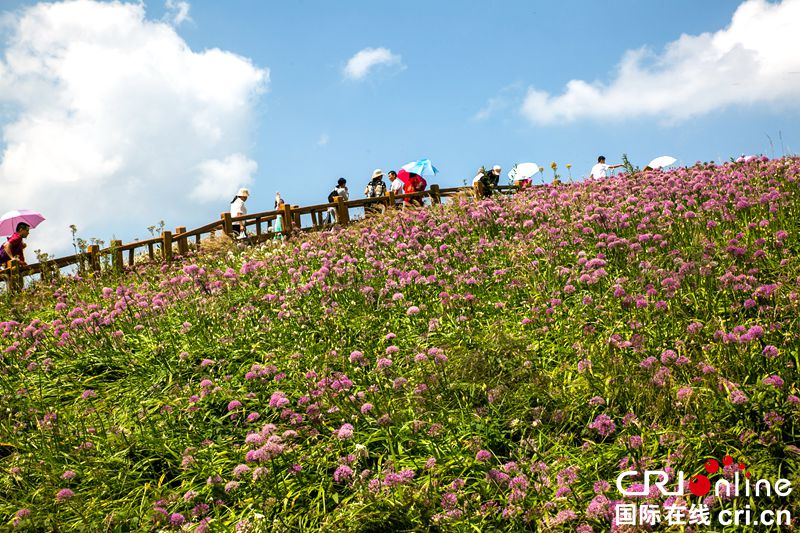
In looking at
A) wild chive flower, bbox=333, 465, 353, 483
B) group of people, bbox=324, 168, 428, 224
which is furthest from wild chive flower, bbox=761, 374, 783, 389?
group of people, bbox=324, 168, 428, 224

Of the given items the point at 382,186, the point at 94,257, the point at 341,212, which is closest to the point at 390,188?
the point at 382,186

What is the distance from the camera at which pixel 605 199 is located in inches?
436

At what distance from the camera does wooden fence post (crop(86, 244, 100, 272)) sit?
51.8 feet

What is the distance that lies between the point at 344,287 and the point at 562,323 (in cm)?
286

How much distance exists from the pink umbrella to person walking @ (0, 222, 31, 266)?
1.61 ft

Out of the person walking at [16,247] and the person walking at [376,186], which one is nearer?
the person walking at [16,247]

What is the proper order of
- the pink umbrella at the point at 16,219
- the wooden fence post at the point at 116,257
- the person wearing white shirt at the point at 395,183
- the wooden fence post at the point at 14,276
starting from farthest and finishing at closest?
1. the person wearing white shirt at the point at 395,183
2. the pink umbrella at the point at 16,219
3. the wooden fence post at the point at 116,257
4. the wooden fence post at the point at 14,276

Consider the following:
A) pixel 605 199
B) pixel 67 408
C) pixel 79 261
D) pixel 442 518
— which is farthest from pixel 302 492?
pixel 79 261

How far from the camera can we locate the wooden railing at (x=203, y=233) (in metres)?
15.1

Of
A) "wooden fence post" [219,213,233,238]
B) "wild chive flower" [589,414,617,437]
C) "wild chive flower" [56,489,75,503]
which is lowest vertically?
"wild chive flower" [56,489,75,503]

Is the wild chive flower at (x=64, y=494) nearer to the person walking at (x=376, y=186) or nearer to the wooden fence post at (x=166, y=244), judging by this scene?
the wooden fence post at (x=166, y=244)

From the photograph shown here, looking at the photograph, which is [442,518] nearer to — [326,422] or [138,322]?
[326,422]

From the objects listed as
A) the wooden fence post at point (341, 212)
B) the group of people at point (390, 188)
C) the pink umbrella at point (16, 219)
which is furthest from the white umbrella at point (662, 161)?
the pink umbrella at point (16, 219)

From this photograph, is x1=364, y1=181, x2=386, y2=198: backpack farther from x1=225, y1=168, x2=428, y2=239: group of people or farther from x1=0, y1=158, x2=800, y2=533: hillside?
x1=0, y1=158, x2=800, y2=533: hillside
